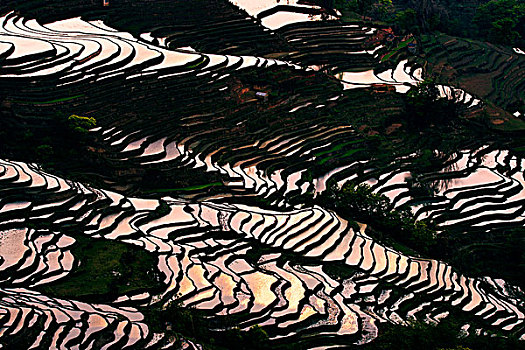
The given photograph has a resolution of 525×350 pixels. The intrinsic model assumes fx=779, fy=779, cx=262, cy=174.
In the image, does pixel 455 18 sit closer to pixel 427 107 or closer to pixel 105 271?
pixel 427 107

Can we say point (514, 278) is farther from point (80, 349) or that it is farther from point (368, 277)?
point (80, 349)

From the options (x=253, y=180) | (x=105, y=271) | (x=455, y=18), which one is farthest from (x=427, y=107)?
(x=105, y=271)

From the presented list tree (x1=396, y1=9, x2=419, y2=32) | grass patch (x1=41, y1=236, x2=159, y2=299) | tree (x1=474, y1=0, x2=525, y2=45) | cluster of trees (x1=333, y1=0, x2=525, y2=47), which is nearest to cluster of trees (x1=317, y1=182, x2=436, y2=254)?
grass patch (x1=41, y1=236, x2=159, y2=299)

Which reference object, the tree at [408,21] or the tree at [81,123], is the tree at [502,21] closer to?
the tree at [408,21]

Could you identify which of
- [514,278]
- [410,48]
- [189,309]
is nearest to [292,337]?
[189,309]

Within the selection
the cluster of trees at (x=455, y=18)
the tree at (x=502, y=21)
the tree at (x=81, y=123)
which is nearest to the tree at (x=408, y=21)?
the cluster of trees at (x=455, y=18)

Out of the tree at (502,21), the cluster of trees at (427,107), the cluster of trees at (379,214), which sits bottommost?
the cluster of trees at (379,214)

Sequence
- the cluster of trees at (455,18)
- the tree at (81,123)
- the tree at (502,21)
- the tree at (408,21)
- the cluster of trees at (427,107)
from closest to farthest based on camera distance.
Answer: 1. the tree at (81,123)
2. the cluster of trees at (427,107)
3. the tree at (408,21)
4. the cluster of trees at (455,18)
5. the tree at (502,21)

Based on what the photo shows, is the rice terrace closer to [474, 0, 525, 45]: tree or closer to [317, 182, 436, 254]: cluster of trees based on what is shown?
[317, 182, 436, 254]: cluster of trees
